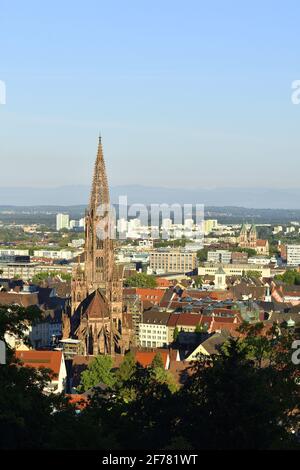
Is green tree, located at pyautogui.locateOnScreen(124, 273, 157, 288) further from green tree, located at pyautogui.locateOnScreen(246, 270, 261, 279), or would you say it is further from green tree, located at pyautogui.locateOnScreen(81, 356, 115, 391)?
green tree, located at pyautogui.locateOnScreen(81, 356, 115, 391)

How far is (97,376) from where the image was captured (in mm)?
52719

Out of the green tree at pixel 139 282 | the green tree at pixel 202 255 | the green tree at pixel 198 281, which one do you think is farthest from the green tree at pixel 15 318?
the green tree at pixel 202 255

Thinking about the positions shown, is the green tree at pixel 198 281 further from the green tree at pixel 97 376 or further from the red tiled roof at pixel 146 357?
the green tree at pixel 97 376

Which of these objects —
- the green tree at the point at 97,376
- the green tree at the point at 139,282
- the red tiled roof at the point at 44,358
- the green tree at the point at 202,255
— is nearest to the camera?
the green tree at the point at 97,376

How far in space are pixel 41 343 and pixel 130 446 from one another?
55.4 m

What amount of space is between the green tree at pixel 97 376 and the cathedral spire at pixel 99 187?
2446 cm

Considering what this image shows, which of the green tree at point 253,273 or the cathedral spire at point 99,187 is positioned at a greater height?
the cathedral spire at point 99,187

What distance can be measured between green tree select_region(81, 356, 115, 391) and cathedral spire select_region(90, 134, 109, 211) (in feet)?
80.3

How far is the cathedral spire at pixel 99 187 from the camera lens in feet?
254

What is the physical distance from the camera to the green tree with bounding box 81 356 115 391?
5216 cm

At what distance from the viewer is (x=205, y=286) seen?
12656cm

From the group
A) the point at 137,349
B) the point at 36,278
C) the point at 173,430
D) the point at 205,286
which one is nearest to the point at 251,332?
the point at 173,430

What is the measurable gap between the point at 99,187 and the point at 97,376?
27.8 m
